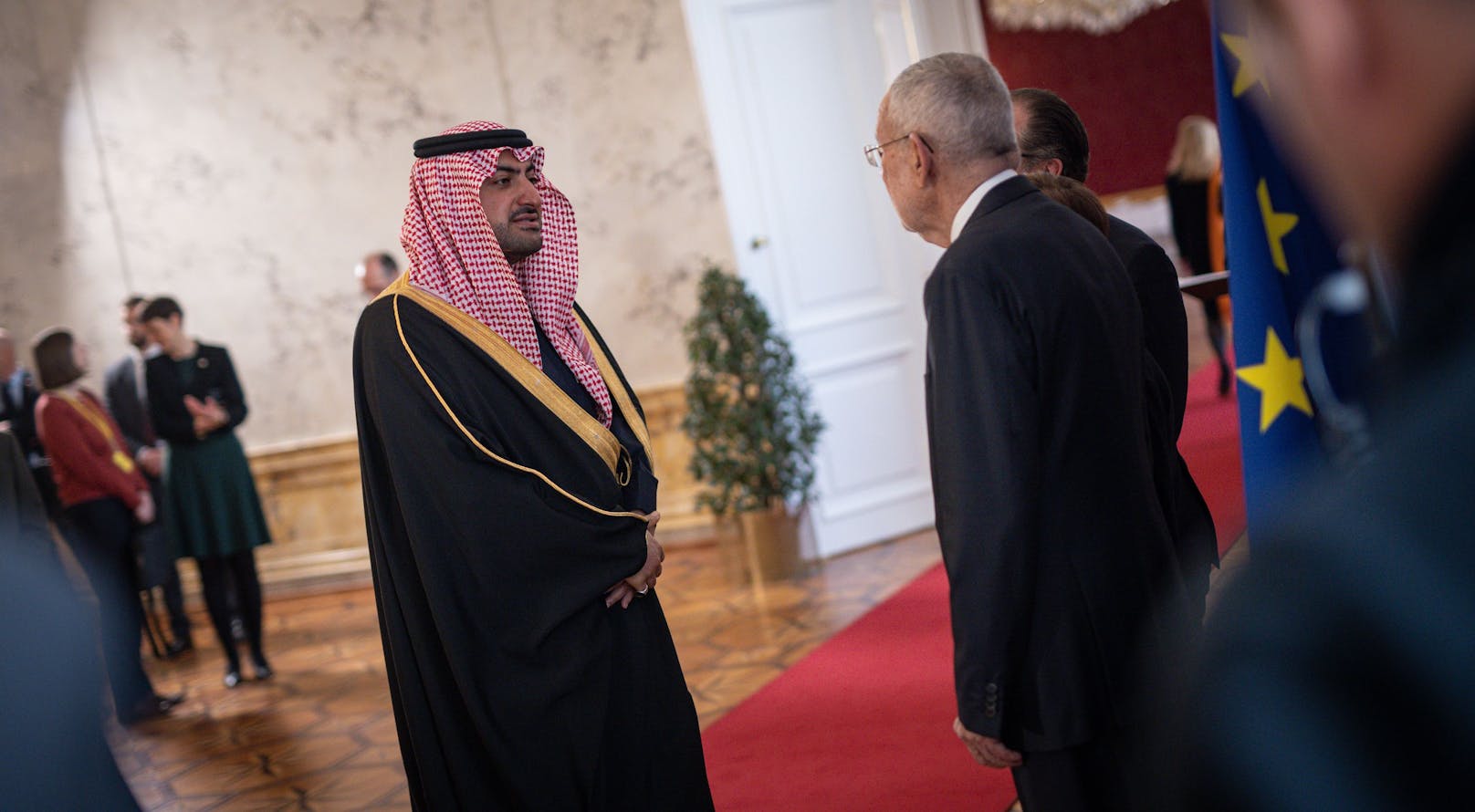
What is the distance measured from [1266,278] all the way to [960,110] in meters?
1.02

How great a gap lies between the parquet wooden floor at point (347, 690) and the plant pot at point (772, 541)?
0.08 m

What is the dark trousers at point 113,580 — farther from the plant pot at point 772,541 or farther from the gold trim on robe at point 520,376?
the gold trim on robe at point 520,376

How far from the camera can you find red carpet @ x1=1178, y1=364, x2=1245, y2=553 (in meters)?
4.55

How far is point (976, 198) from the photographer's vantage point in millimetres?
1725

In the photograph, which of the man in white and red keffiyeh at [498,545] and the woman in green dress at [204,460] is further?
the woman in green dress at [204,460]

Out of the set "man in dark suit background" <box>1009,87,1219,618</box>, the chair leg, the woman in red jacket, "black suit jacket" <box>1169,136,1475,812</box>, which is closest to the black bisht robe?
"man in dark suit background" <box>1009,87,1219,618</box>

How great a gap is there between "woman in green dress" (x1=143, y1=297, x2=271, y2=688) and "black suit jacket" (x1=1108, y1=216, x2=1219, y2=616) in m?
4.04

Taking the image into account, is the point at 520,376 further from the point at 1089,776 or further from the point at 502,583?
the point at 1089,776

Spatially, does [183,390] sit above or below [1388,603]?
above

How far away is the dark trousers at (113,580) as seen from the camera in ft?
16.7

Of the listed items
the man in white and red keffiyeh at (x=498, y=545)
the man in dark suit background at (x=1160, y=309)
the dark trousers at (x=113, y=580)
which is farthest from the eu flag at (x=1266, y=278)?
the dark trousers at (x=113, y=580)

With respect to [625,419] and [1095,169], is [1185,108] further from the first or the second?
[625,419]

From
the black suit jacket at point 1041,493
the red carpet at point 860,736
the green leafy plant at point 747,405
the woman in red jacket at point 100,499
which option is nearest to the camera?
the black suit jacket at point 1041,493

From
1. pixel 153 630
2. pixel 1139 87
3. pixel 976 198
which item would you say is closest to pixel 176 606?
pixel 153 630
